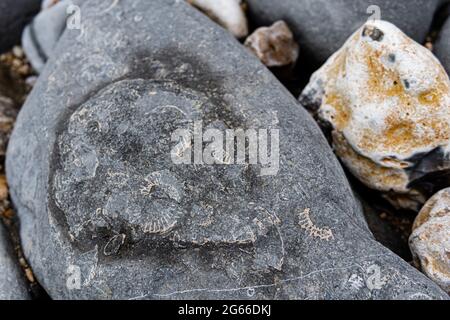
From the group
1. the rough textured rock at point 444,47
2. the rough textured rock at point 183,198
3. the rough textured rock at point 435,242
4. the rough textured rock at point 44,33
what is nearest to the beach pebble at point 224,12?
the rough textured rock at point 183,198

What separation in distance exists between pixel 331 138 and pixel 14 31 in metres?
2.14

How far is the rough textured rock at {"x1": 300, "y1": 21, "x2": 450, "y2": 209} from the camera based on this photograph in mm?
2359

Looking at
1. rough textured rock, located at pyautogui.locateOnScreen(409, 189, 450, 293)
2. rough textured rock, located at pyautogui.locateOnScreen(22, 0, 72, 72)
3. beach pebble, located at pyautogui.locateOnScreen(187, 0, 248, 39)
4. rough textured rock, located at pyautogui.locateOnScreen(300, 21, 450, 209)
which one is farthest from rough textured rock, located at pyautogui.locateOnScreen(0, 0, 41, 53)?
rough textured rock, located at pyautogui.locateOnScreen(409, 189, 450, 293)

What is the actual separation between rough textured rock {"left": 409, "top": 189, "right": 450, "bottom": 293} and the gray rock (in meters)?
1.63

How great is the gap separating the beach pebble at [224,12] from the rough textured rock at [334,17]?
159 mm

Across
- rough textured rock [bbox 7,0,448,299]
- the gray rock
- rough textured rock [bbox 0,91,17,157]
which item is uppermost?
rough textured rock [bbox 7,0,448,299]

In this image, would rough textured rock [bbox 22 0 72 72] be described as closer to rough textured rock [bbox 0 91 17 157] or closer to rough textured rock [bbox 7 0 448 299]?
rough textured rock [bbox 0 91 17 157]

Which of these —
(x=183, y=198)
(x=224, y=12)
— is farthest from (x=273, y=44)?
(x=183, y=198)

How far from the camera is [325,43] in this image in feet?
9.61

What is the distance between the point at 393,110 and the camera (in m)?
2.38

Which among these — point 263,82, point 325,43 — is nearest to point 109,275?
point 263,82

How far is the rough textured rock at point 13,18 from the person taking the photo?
3512 mm

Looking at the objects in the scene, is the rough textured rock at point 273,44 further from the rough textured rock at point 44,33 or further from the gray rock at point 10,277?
the gray rock at point 10,277

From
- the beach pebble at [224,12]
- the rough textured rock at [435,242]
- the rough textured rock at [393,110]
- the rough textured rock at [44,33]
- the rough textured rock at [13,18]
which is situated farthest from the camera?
the rough textured rock at [13,18]
